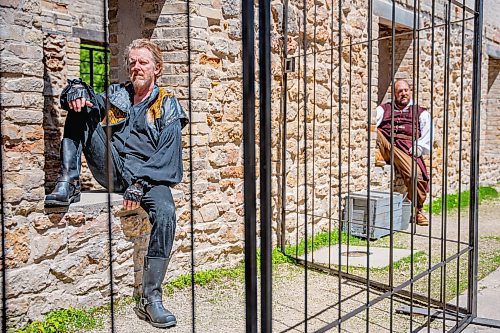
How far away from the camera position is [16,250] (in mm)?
3197

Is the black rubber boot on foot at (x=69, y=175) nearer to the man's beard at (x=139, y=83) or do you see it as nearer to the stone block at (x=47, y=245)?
the stone block at (x=47, y=245)

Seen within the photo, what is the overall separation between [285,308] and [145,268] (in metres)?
0.95

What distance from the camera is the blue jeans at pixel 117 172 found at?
3.68m

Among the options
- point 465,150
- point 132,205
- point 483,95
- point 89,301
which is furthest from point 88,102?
point 483,95

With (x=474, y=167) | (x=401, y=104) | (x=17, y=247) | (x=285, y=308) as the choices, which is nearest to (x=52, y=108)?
(x=17, y=247)

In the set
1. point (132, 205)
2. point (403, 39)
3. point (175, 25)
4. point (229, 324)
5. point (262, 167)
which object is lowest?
point (229, 324)

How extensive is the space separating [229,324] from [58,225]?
3.90ft

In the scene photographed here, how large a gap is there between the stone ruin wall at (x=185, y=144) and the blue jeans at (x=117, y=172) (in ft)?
0.75

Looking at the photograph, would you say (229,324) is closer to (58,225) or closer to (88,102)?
(58,225)

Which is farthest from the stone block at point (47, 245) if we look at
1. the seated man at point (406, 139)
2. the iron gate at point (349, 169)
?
the seated man at point (406, 139)

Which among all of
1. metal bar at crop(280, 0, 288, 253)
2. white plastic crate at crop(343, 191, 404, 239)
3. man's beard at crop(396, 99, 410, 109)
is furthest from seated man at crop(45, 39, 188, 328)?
man's beard at crop(396, 99, 410, 109)

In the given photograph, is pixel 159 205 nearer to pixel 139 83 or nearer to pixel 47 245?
pixel 47 245

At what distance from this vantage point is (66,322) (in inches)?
134

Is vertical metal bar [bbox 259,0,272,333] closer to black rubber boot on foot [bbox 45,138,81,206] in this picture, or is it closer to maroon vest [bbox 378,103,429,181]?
black rubber boot on foot [bbox 45,138,81,206]
